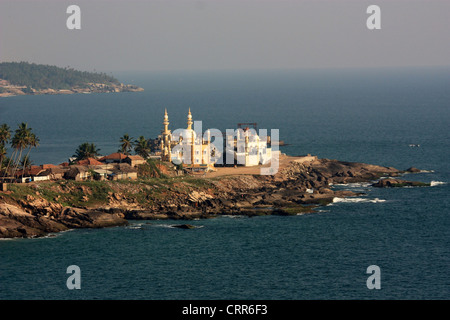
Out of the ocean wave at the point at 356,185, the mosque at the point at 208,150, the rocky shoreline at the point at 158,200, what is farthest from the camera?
the mosque at the point at 208,150

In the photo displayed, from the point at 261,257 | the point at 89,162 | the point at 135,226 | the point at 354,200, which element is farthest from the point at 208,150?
the point at 261,257

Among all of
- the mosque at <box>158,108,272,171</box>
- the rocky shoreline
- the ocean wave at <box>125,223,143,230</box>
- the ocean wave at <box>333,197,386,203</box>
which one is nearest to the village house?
the rocky shoreline

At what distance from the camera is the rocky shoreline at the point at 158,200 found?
315 ft

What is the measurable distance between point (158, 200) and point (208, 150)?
24897 mm

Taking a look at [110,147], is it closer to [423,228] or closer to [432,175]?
[432,175]

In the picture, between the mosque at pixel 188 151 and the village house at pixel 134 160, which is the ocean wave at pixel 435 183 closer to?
the mosque at pixel 188 151

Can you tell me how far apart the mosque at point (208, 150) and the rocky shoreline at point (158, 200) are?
28.0 feet

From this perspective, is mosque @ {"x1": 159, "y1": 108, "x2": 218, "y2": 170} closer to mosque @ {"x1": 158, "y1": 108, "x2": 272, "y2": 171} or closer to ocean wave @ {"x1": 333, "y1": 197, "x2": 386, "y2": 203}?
mosque @ {"x1": 158, "y1": 108, "x2": 272, "y2": 171}

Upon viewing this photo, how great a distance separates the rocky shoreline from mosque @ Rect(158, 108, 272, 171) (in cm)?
853

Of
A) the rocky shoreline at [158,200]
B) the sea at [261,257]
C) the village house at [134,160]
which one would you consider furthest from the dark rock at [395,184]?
the village house at [134,160]

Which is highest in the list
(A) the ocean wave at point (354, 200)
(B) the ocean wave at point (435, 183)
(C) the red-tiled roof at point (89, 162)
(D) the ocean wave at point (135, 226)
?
(C) the red-tiled roof at point (89, 162)

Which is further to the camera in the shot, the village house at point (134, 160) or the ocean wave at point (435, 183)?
the ocean wave at point (435, 183)

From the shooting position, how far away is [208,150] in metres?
130
